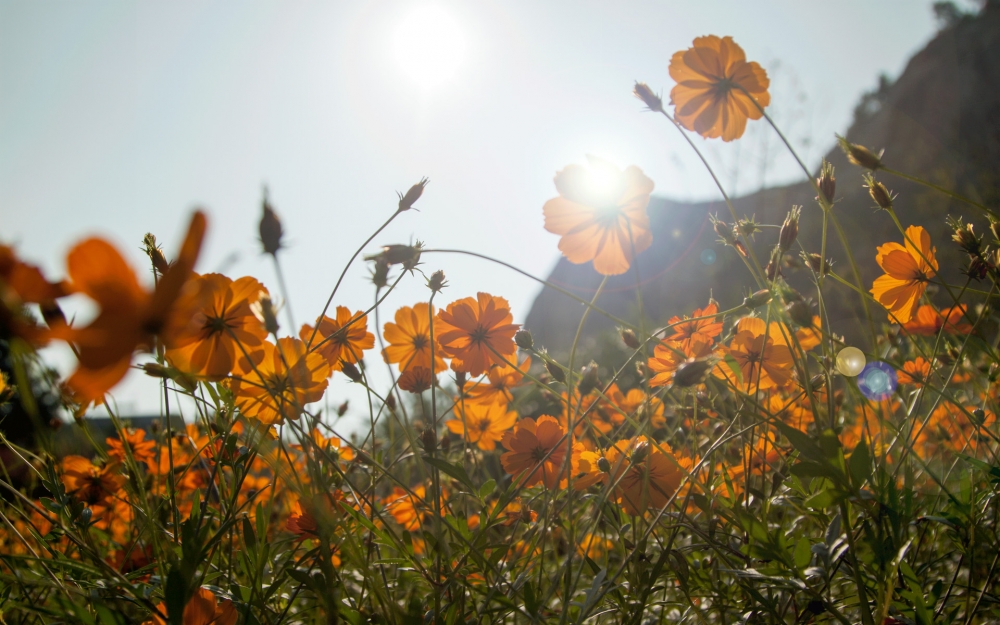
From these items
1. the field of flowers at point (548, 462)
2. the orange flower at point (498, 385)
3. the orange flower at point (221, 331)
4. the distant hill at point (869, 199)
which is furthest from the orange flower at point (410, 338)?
the distant hill at point (869, 199)

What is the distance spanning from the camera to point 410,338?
1.10 metres

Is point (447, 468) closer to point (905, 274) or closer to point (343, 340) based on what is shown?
point (343, 340)

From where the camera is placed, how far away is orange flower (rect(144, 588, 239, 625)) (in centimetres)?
58

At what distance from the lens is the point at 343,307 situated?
3.36 feet

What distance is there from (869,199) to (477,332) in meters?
10.5

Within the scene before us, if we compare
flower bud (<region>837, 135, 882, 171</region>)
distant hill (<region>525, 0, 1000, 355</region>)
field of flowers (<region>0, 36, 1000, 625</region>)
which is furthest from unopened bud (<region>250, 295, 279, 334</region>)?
Result: distant hill (<region>525, 0, 1000, 355</region>)

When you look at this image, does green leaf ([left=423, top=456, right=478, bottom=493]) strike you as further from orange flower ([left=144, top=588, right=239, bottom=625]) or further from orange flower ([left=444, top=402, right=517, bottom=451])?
orange flower ([left=444, top=402, right=517, bottom=451])

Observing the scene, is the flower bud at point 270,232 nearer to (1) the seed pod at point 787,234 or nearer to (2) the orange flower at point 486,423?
(1) the seed pod at point 787,234

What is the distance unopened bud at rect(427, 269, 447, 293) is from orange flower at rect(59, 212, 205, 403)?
17.6 inches

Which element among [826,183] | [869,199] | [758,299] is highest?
[869,199]

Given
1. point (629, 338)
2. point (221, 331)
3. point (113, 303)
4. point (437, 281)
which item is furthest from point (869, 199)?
point (113, 303)

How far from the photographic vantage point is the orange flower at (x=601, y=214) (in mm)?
853

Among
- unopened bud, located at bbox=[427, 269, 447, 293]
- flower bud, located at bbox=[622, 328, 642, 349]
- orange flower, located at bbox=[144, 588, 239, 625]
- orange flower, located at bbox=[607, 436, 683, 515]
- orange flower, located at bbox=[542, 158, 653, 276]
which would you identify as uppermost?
orange flower, located at bbox=[542, 158, 653, 276]

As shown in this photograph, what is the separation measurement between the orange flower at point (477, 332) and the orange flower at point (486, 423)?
0.34m
